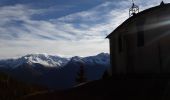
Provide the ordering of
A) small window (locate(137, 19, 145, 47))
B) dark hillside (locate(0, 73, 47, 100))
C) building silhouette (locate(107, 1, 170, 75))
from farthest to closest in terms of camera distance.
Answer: dark hillside (locate(0, 73, 47, 100)), small window (locate(137, 19, 145, 47)), building silhouette (locate(107, 1, 170, 75))

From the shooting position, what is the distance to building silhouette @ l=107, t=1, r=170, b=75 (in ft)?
96.0

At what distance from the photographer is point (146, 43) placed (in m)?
31.1

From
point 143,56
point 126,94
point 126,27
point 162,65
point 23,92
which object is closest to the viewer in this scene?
point 126,94

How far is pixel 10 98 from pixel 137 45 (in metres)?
16.0

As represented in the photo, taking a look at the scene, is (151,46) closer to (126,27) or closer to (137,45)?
(137,45)

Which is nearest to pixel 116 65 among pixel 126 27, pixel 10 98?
pixel 126 27

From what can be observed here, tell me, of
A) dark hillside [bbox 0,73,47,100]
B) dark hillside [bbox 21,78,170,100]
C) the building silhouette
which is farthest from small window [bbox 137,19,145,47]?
dark hillside [bbox 0,73,47,100]

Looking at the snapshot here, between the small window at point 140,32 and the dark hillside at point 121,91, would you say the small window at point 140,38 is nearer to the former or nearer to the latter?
the small window at point 140,32

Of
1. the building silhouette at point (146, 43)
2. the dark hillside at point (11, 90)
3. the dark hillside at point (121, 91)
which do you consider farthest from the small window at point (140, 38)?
the dark hillside at point (11, 90)

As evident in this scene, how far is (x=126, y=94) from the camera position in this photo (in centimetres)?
2564

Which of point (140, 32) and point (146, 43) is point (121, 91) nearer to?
point (146, 43)

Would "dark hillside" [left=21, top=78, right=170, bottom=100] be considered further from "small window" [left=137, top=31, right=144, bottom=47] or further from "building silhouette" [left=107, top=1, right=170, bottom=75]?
"small window" [left=137, top=31, right=144, bottom=47]

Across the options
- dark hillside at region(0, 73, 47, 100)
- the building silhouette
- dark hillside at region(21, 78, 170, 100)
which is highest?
the building silhouette

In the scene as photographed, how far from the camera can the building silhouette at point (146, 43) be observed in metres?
29.3
